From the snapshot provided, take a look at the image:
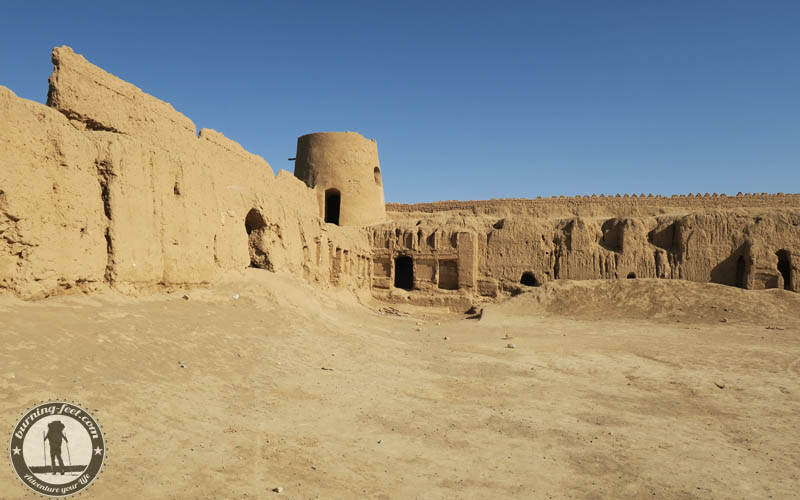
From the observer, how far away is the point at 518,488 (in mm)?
4266

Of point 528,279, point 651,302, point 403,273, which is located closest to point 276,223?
point 403,273

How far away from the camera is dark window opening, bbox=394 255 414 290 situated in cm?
2489

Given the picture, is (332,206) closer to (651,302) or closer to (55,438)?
(651,302)

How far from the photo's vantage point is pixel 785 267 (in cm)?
2070

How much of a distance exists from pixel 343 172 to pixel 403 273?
5.74 meters

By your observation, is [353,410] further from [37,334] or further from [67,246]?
[67,246]

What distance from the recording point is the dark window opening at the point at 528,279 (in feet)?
73.3

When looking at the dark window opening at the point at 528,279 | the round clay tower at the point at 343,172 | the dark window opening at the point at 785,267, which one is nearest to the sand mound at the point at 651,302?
the dark window opening at the point at 528,279

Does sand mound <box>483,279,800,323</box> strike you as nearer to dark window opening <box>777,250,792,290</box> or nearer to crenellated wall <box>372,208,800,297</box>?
crenellated wall <box>372,208,800,297</box>

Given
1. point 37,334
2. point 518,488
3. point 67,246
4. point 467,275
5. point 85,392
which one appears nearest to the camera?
point 518,488

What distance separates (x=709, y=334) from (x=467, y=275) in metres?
9.79

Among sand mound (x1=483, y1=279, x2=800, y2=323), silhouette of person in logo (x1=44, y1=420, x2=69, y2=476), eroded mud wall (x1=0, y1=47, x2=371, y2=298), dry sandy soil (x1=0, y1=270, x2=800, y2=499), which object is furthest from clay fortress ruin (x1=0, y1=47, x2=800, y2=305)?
silhouette of person in logo (x1=44, y1=420, x2=69, y2=476)

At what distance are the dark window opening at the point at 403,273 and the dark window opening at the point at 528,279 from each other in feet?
17.1

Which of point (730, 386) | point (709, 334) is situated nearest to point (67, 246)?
point (730, 386)
